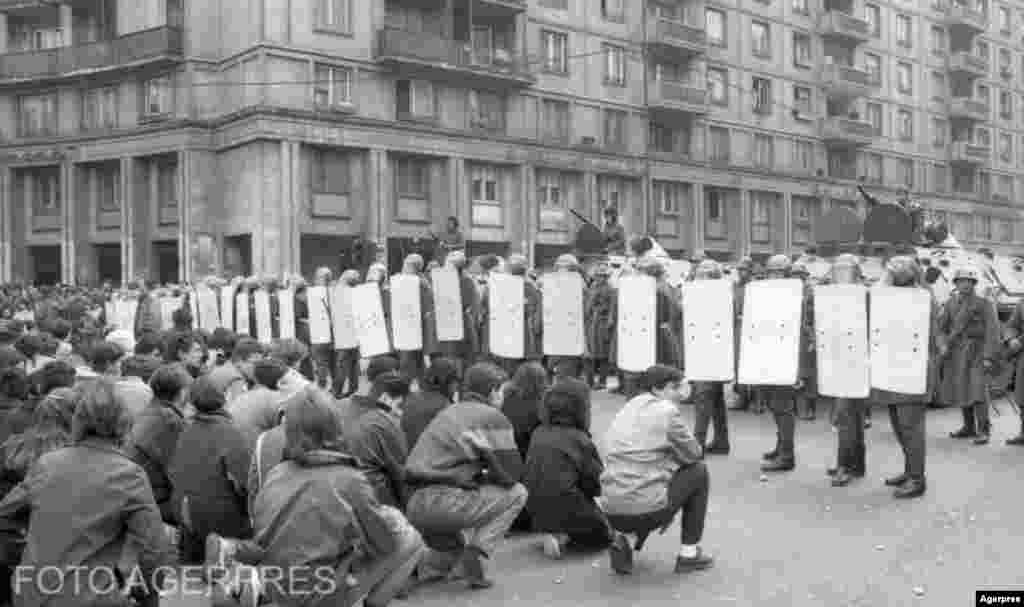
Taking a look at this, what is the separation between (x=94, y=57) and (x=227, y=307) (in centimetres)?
2257

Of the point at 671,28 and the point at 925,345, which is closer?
the point at 925,345

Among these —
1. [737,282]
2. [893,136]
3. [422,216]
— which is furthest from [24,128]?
[893,136]

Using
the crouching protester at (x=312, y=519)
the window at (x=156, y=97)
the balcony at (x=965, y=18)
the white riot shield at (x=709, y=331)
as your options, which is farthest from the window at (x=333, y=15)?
the balcony at (x=965, y=18)

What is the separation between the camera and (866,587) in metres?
6.71

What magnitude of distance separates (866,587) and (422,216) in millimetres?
31276

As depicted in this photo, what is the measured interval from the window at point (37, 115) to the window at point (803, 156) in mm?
34353

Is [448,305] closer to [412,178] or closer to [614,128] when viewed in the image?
[412,178]

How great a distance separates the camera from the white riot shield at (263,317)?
18266 mm

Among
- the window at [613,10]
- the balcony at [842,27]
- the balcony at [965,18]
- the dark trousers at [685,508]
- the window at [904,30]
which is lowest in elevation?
the dark trousers at [685,508]

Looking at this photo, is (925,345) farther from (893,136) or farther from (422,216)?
(893,136)

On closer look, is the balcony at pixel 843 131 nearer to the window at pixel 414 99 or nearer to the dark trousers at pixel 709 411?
the window at pixel 414 99

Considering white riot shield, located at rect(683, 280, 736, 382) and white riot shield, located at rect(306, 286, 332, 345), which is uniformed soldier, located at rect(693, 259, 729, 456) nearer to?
white riot shield, located at rect(683, 280, 736, 382)

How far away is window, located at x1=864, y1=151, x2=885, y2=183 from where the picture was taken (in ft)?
187

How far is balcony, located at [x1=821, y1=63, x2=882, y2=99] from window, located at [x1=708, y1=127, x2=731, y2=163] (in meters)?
8.12
